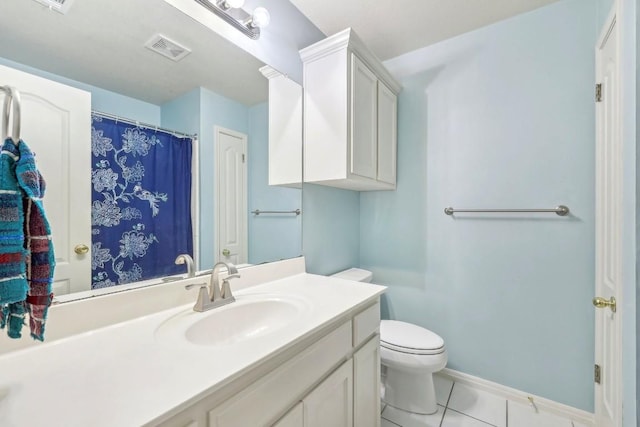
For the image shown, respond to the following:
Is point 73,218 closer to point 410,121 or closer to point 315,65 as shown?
point 315,65

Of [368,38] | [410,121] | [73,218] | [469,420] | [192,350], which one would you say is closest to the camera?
[192,350]

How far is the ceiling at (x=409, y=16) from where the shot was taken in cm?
163

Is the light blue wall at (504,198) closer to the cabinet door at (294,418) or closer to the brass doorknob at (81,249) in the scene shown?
the cabinet door at (294,418)

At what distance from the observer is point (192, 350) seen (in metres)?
0.73

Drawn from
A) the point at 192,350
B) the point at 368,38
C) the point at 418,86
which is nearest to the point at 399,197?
the point at 418,86

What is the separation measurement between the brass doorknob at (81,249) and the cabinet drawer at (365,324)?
971 mm

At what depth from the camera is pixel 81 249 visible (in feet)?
2.84

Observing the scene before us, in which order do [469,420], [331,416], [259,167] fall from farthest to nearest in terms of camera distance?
[469,420], [259,167], [331,416]

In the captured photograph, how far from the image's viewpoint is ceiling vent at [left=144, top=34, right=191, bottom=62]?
103cm

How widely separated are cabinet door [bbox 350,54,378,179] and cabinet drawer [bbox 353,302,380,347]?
2.43 ft

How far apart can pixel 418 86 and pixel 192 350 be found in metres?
2.11

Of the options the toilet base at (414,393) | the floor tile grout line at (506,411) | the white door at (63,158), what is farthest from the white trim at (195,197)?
the floor tile grout line at (506,411)

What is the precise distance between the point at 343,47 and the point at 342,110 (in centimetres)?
33

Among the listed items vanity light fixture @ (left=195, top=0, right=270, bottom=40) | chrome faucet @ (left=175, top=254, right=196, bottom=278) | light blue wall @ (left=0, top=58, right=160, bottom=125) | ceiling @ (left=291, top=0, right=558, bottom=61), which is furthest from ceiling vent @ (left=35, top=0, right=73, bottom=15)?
ceiling @ (left=291, top=0, right=558, bottom=61)
